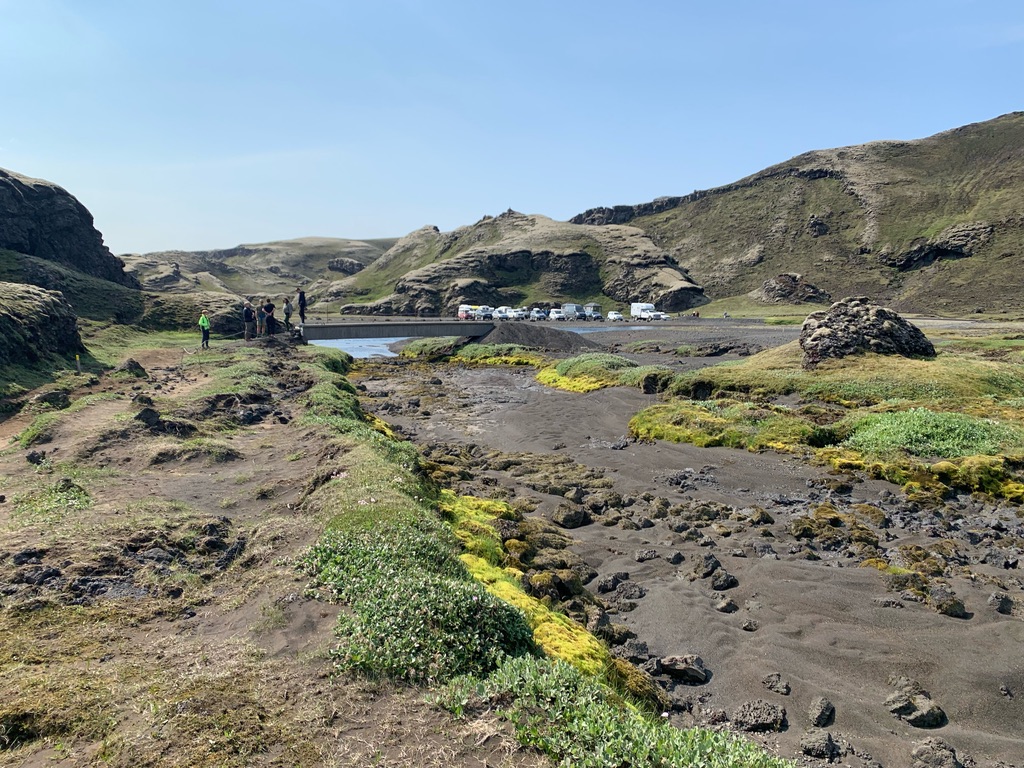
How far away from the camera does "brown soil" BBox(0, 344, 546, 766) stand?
4898mm

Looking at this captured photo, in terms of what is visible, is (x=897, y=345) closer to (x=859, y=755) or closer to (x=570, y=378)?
(x=570, y=378)

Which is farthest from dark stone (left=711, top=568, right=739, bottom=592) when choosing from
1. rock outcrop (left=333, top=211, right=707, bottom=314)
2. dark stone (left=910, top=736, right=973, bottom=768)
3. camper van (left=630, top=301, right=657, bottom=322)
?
rock outcrop (left=333, top=211, right=707, bottom=314)

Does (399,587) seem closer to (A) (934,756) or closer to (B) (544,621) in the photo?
(B) (544,621)

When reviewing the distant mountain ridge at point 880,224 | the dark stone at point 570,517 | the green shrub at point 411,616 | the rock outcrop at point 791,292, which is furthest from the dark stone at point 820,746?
the rock outcrop at point 791,292

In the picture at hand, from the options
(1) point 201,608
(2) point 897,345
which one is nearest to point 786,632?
(1) point 201,608

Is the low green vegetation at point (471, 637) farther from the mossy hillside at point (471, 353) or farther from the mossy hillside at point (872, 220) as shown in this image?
the mossy hillside at point (872, 220)

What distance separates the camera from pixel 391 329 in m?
62.3

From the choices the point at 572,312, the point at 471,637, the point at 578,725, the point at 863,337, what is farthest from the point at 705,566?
the point at 572,312

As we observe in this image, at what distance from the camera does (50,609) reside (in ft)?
24.6

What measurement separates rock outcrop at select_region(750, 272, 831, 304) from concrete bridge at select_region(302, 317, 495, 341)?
7245 cm

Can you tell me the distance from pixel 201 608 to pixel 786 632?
9.25 meters

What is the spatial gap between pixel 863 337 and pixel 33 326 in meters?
39.3

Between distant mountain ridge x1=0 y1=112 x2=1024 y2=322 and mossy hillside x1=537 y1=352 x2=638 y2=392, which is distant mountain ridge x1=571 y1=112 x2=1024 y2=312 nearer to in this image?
distant mountain ridge x1=0 y1=112 x2=1024 y2=322

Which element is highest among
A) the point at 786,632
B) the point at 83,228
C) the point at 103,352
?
the point at 83,228
